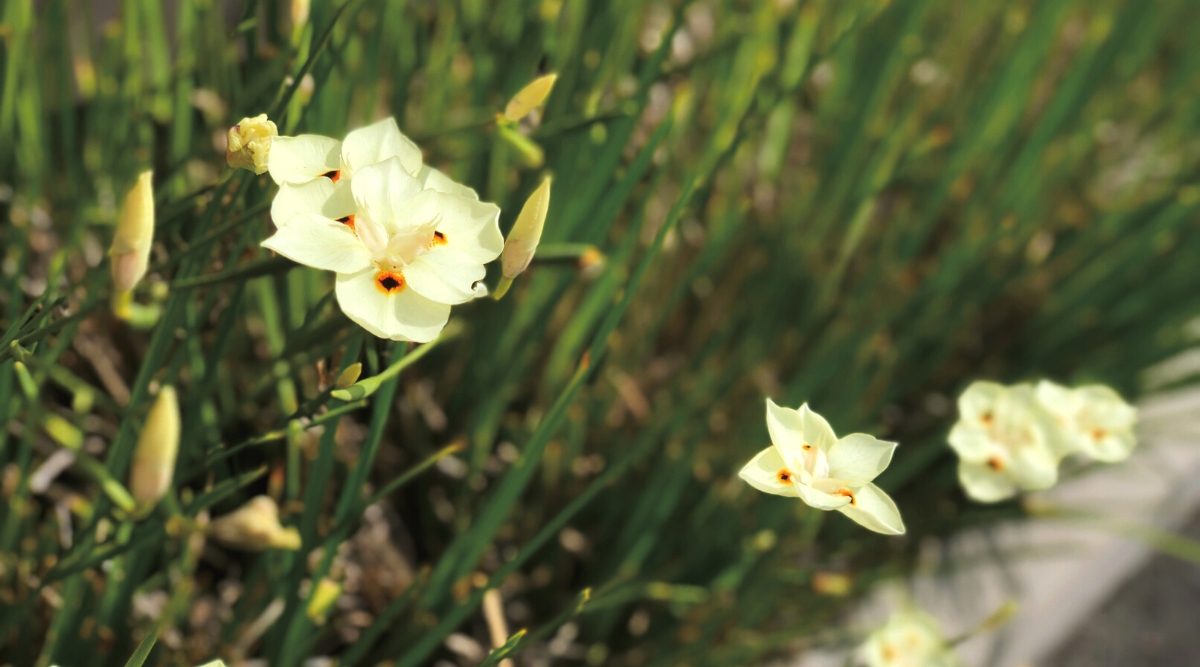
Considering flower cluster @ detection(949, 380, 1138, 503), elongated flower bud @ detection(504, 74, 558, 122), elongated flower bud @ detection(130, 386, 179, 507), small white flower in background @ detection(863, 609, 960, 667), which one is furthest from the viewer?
small white flower in background @ detection(863, 609, 960, 667)

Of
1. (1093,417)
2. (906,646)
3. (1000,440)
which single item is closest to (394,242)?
(1000,440)

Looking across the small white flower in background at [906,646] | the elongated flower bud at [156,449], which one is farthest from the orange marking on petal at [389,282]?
the small white flower in background at [906,646]

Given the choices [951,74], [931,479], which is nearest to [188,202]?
[931,479]

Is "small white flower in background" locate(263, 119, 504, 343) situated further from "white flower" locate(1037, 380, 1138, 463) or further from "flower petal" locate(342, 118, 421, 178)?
"white flower" locate(1037, 380, 1138, 463)

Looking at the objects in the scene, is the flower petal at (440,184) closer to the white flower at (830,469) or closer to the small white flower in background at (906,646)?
the white flower at (830,469)

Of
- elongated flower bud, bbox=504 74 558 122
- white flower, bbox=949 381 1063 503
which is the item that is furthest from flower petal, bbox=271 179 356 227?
white flower, bbox=949 381 1063 503

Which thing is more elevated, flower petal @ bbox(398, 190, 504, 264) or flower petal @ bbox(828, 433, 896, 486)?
flower petal @ bbox(398, 190, 504, 264)
